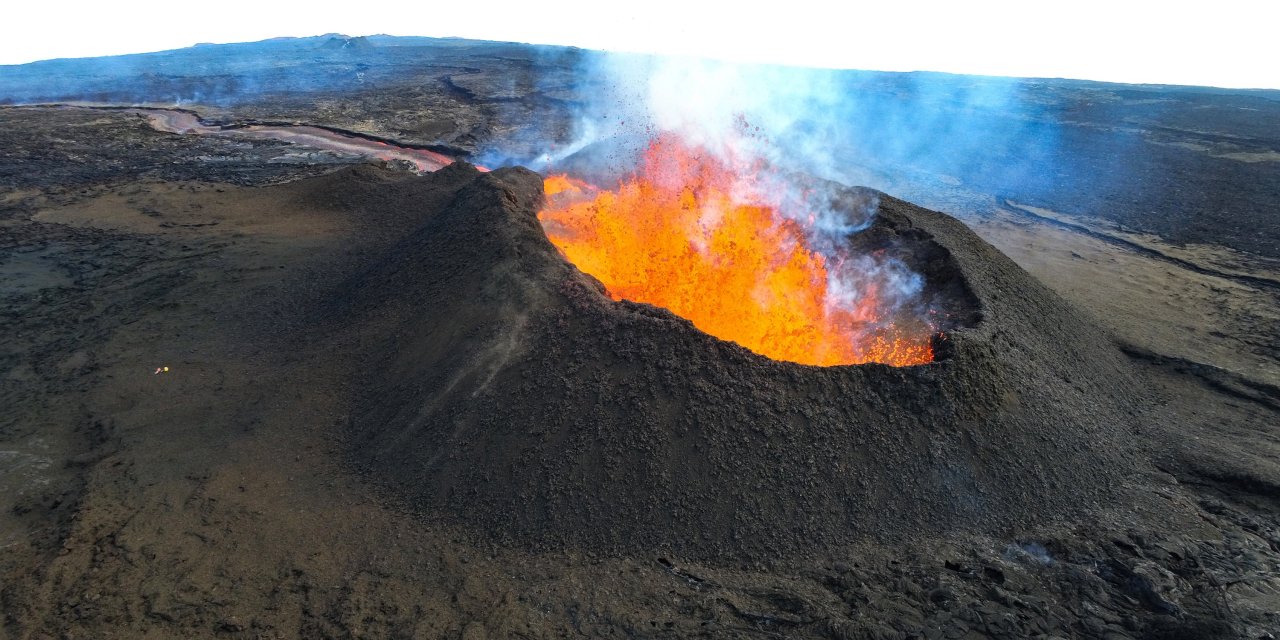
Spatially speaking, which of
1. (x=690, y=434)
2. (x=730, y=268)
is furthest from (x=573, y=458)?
(x=730, y=268)

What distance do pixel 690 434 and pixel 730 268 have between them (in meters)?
3.38

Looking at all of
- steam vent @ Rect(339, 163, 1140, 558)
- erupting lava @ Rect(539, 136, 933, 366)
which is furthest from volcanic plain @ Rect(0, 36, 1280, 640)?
erupting lava @ Rect(539, 136, 933, 366)

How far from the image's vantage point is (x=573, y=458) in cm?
627

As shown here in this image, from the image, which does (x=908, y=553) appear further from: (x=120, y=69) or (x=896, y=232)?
(x=120, y=69)

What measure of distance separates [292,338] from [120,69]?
212 ft

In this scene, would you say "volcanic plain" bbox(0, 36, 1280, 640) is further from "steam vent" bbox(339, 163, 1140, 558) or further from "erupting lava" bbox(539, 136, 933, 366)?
"erupting lava" bbox(539, 136, 933, 366)

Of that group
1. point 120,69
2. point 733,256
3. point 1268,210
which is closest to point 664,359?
point 733,256

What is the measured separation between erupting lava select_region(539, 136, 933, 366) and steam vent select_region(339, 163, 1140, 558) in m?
1.13

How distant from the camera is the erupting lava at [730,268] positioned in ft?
27.1

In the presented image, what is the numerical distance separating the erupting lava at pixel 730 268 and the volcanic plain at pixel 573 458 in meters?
1.11

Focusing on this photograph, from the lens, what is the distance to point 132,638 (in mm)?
4879

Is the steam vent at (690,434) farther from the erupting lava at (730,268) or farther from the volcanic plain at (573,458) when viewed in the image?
the erupting lava at (730,268)

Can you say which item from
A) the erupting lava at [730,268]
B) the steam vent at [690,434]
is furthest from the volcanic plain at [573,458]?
the erupting lava at [730,268]

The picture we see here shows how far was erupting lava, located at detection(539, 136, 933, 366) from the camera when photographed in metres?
8.26
